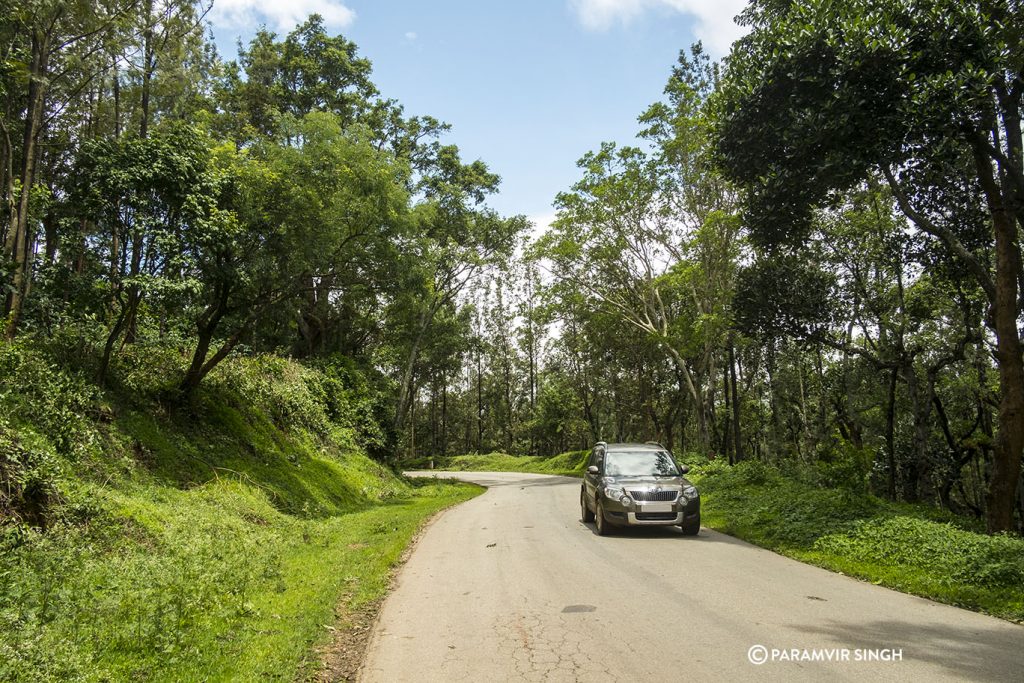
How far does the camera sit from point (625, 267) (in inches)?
1138

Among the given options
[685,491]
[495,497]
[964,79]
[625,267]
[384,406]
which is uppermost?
[625,267]

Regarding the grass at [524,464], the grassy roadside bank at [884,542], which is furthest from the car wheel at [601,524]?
the grass at [524,464]

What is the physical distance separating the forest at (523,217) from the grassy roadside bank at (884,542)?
7.62 ft

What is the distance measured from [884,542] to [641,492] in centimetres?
393

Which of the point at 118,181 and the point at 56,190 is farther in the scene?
the point at 56,190

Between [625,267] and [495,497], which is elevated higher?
[625,267]

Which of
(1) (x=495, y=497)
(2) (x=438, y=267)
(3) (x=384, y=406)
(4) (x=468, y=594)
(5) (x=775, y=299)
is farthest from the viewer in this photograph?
(2) (x=438, y=267)

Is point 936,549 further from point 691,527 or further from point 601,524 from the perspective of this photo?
point 601,524

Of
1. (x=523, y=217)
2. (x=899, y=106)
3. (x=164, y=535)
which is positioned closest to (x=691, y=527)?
(x=899, y=106)

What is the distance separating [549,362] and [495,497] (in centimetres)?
3417

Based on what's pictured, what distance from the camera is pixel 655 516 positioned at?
11.3 meters

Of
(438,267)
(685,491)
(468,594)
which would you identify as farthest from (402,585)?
(438,267)

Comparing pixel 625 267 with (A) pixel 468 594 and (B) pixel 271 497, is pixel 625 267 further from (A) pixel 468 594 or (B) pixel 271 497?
(A) pixel 468 594

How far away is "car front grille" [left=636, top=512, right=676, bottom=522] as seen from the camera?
11.3 meters
